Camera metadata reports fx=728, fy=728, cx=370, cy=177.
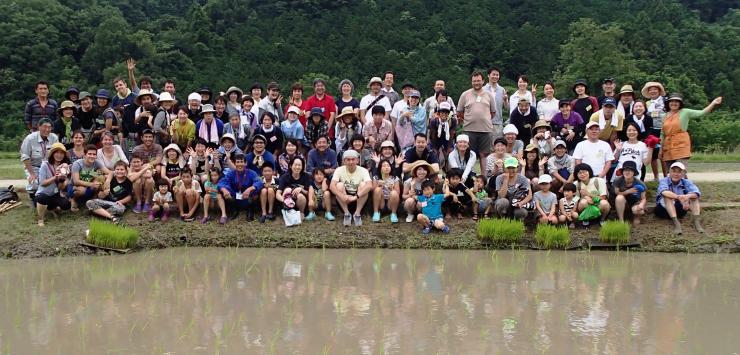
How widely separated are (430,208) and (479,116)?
5.55ft

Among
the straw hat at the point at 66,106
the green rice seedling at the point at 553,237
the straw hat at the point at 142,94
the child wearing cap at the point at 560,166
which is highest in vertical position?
the straw hat at the point at 142,94

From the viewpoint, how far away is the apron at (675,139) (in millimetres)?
9625

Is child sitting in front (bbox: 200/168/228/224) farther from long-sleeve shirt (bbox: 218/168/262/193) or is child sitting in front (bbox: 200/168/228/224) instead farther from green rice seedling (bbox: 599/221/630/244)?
green rice seedling (bbox: 599/221/630/244)

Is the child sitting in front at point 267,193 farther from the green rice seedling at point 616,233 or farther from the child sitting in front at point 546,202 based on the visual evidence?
the green rice seedling at point 616,233

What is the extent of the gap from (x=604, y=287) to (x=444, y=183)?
10.1ft

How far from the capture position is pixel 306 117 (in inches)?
413

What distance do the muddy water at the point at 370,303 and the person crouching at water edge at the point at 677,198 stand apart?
80 centimetres

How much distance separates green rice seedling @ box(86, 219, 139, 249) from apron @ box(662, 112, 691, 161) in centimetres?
698

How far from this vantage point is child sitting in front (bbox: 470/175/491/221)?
9414 millimetres

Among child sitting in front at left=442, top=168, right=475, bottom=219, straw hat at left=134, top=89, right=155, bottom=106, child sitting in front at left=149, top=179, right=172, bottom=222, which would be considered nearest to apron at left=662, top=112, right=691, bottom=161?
child sitting in front at left=442, top=168, right=475, bottom=219

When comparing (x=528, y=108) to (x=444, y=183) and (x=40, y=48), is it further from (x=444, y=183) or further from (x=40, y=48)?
(x=40, y=48)

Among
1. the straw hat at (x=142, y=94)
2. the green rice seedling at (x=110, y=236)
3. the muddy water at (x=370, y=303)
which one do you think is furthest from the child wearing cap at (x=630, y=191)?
the straw hat at (x=142, y=94)

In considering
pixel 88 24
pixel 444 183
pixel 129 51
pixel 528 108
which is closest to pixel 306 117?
pixel 444 183

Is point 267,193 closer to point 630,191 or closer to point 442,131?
point 442,131
